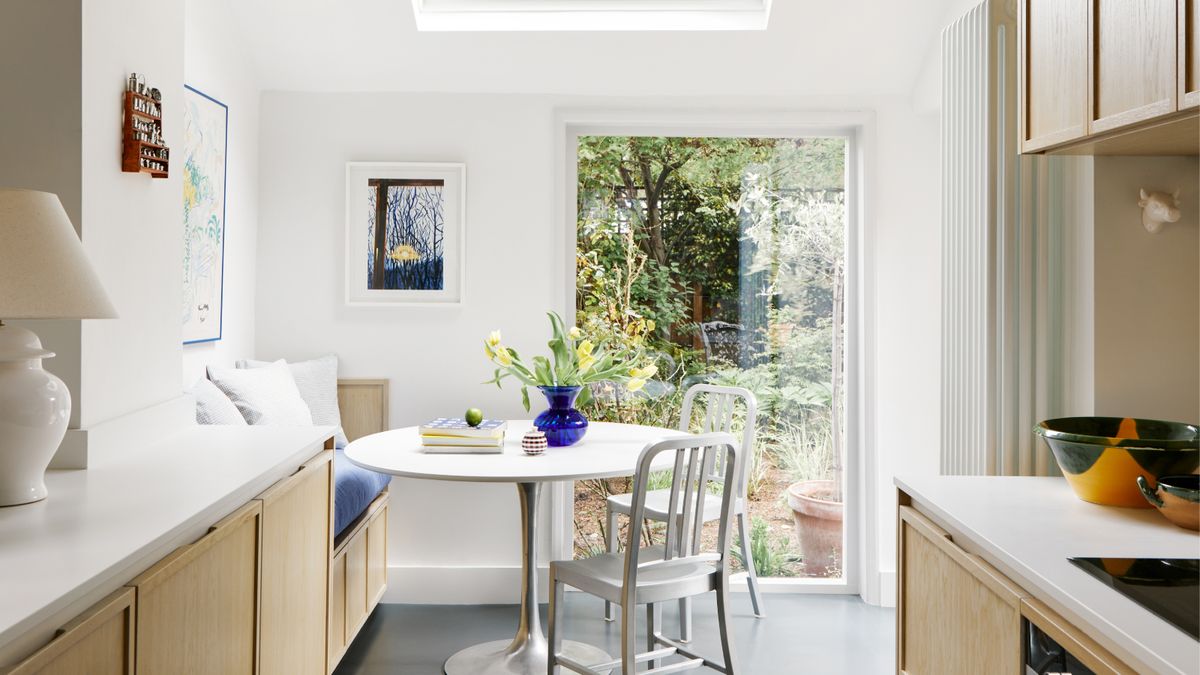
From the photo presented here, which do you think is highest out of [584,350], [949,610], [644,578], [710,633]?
[584,350]

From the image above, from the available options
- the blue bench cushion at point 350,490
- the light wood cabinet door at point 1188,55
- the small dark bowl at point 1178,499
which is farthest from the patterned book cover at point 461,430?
the light wood cabinet door at point 1188,55

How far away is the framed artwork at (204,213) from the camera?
3107mm

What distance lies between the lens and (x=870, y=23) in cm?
350

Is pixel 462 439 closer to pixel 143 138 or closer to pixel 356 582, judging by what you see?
pixel 356 582

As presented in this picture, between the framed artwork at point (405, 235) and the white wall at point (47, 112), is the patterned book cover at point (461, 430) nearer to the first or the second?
the framed artwork at point (405, 235)

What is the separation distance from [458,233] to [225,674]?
91.9 inches

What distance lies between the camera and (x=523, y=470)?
2.72 m

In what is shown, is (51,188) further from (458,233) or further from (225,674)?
(458,233)

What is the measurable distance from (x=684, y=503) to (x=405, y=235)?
184 cm

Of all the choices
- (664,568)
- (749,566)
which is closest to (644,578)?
(664,568)

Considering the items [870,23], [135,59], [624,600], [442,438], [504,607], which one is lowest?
[504,607]

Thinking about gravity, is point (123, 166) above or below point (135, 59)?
below

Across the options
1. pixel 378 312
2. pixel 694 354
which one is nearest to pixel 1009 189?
pixel 694 354

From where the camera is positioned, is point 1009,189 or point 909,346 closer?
point 1009,189
